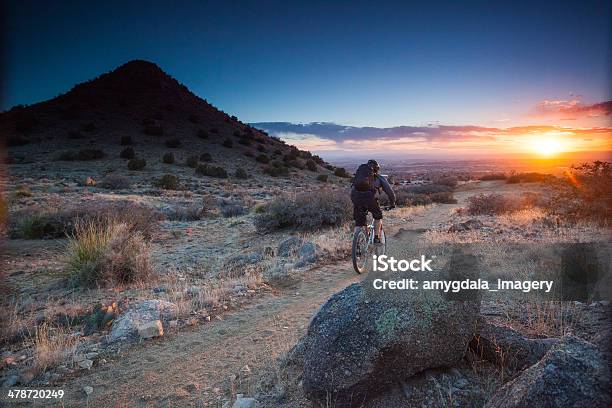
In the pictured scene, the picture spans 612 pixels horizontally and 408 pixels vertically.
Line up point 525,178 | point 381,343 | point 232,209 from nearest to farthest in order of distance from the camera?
point 381,343 < point 232,209 < point 525,178

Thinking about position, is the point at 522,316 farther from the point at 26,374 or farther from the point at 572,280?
the point at 26,374

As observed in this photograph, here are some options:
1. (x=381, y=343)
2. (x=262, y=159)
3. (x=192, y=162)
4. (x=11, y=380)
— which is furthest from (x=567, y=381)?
(x=262, y=159)

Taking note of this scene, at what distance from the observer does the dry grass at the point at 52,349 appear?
15.4 ft

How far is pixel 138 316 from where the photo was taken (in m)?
5.82

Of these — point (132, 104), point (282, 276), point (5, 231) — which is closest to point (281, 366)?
point (282, 276)

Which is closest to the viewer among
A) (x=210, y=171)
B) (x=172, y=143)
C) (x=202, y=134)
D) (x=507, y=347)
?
(x=507, y=347)

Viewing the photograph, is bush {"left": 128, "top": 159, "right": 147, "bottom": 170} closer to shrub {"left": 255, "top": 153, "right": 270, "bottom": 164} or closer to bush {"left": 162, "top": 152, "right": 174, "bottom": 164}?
bush {"left": 162, "top": 152, "right": 174, "bottom": 164}

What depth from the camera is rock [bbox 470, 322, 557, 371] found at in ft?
11.4

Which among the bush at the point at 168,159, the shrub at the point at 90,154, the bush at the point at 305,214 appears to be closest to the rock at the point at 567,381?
the bush at the point at 305,214

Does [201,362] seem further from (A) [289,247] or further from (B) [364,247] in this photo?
(A) [289,247]

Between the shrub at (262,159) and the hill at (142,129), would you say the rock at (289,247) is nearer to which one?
the hill at (142,129)

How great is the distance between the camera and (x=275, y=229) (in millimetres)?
14289

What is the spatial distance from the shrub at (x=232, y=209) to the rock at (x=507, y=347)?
1514 centimetres

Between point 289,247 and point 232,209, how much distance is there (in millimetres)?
8207
